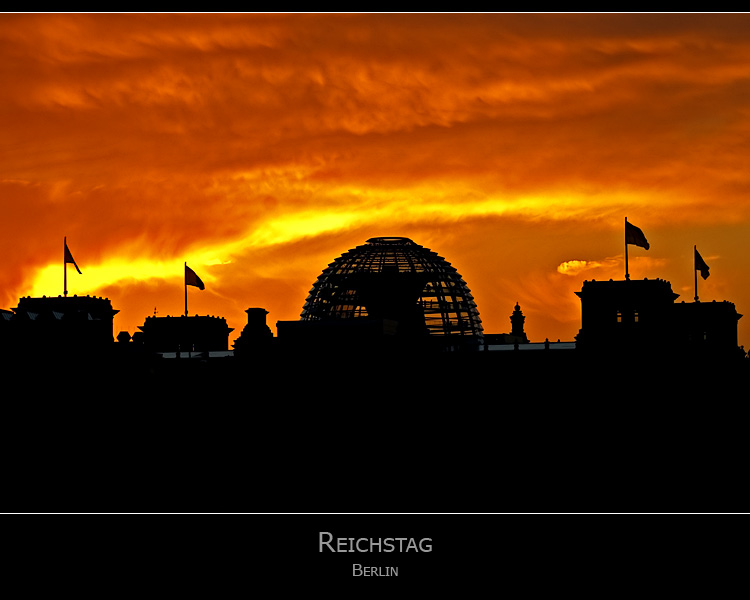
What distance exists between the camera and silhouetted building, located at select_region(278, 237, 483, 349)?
129375mm

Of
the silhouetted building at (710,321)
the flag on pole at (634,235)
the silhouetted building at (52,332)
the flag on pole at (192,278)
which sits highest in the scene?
the flag on pole at (634,235)

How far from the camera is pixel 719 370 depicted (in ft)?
387

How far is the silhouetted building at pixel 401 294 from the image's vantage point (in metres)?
129

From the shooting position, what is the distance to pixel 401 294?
130125 millimetres

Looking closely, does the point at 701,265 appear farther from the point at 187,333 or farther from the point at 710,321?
the point at 187,333

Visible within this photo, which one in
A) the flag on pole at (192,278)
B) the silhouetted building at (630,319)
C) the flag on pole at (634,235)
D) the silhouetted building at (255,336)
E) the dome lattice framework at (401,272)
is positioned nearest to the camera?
the flag on pole at (634,235)

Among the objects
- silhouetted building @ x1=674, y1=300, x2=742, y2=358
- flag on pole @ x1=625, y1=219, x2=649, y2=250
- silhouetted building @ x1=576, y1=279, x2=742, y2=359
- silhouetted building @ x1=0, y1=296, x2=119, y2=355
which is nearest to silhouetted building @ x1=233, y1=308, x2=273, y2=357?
silhouetted building @ x1=0, y1=296, x2=119, y2=355

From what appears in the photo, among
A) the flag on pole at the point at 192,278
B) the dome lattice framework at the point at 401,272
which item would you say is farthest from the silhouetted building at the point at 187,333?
the flag on pole at the point at 192,278

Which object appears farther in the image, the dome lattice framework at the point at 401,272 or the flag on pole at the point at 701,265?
the dome lattice framework at the point at 401,272

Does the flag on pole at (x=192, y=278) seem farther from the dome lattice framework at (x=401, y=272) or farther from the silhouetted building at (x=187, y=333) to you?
the silhouetted building at (x=187, y=333)

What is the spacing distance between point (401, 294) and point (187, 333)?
165ft

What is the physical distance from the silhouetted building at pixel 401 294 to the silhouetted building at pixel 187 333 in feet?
49.9

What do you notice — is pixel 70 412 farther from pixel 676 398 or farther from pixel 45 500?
pixel 676 398

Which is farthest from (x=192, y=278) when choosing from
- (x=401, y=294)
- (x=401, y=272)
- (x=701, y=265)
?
(x=701, y=265)
